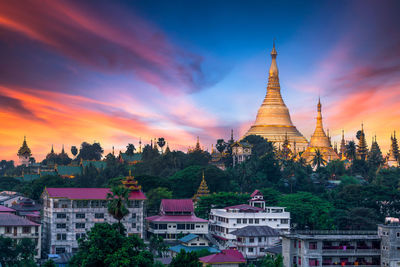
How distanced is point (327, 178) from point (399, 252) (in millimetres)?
57257

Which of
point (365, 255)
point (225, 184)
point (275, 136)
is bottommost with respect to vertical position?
point (365, 255)

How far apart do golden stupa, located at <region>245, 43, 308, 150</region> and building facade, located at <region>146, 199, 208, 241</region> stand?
66.9 meters

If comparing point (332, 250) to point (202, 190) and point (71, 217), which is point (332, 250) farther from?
point (202, 190)

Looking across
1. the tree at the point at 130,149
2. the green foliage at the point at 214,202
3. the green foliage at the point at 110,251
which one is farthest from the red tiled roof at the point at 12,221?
the tree at the point at 130,149

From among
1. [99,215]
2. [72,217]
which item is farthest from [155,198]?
[72,217]

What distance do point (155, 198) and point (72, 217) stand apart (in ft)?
54.0

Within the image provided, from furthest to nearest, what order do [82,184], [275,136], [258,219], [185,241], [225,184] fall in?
1. [275,136]
2. [82,184]
3. [225,184]
4. [258,219]
5. [185,241]

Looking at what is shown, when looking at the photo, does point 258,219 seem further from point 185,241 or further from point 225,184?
point 225,184

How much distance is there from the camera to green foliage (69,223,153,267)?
55.8 metres

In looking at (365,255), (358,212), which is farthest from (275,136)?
(365,255)

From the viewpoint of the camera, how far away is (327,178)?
125 meters

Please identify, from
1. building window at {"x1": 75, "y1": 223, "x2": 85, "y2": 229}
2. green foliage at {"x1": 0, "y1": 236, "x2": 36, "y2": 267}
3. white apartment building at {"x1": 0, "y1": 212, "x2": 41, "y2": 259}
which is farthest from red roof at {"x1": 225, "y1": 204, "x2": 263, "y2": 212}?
green foliage at {"x1": 0, "y1": 236, "x2": 36, "y2": 267}

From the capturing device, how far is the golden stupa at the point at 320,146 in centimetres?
15150

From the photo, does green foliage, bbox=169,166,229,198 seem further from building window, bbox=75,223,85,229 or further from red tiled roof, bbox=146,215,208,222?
building window, bbox=75,223,85,229
